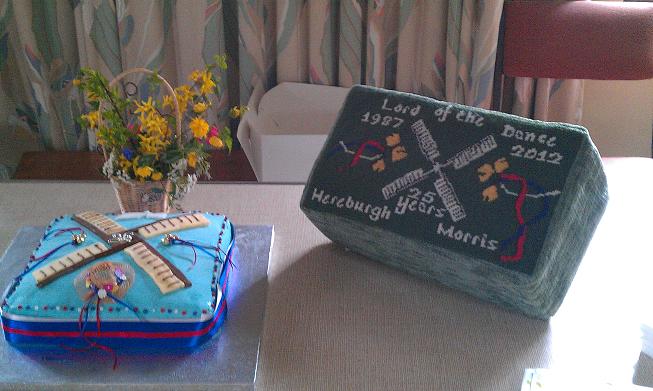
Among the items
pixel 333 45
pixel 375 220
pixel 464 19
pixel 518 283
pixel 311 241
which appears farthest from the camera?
pixel 333 45

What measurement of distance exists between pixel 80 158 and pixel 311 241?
987 mm

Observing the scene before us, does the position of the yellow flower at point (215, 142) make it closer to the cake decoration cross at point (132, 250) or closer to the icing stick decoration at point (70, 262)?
the cake decoration cross at point (132, 250)

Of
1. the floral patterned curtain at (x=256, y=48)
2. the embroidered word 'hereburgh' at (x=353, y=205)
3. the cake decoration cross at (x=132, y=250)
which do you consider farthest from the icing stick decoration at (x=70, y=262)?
the floral patterned curtain at (x=256, y=48)

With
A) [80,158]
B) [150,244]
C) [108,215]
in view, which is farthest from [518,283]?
[80,158]

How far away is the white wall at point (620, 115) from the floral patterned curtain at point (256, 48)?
0.49ft

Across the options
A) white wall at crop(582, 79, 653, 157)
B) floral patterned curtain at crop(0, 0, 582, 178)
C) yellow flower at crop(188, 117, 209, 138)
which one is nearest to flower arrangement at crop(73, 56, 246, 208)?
yellow flower at crop(188, 117, 209, 138)

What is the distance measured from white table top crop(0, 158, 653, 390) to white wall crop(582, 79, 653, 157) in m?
0.91

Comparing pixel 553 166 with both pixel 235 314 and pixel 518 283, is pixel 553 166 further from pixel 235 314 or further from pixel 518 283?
pixel 235 314

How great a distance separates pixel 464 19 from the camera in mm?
1778

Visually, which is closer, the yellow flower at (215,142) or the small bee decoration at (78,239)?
the small bee decoration at (78,239)

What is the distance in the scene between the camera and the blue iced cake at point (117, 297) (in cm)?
86

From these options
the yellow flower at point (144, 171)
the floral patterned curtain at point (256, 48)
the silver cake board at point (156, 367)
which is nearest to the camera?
the silver cake board at point (156, 367)

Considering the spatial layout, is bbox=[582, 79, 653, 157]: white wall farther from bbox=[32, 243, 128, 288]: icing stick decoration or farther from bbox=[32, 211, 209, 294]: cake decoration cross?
bbox=[32, 243, 128, 288]: icing stick decoration

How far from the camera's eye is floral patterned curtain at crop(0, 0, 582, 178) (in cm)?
180
